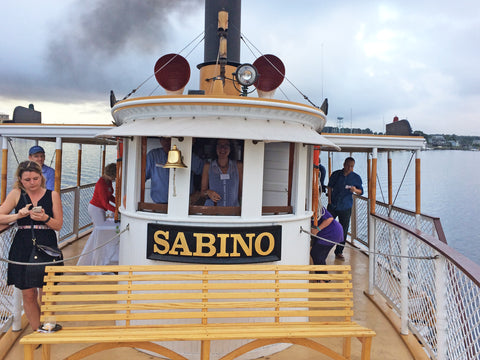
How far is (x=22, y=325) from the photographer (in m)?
3.98

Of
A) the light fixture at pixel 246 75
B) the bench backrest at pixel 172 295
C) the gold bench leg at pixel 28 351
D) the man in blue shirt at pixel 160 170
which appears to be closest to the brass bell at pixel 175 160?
the man in blue shirt at pixel 160 170

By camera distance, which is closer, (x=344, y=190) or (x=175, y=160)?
(x=175, y=160)

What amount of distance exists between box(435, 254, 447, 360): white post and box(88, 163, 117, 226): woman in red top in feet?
13.5

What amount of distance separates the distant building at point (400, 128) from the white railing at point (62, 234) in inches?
222

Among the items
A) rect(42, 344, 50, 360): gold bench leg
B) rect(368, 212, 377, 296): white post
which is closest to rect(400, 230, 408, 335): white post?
rect(368, 212, 377, 296): white post

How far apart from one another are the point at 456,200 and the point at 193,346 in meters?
32.9

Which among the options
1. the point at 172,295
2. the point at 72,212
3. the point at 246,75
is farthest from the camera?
the point at 72,212

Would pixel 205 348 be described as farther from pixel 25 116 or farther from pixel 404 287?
pixel 25 116

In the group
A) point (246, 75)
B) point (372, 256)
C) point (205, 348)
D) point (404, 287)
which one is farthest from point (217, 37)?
point (205, 348)

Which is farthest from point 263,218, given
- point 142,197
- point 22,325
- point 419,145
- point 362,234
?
A: point 362,234

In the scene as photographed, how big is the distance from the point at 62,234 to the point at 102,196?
3.35 metres

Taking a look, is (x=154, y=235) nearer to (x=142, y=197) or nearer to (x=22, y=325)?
(x=142, y=197)

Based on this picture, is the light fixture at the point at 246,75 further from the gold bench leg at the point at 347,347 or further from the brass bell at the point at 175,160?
the gold bench leg at the point at 347,347

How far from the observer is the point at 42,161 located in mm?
5016
